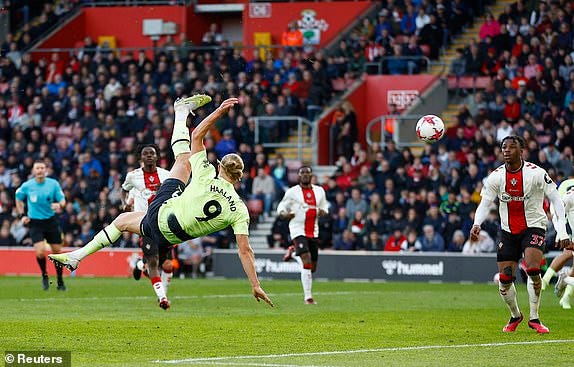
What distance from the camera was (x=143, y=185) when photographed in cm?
2081

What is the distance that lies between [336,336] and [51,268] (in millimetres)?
17982

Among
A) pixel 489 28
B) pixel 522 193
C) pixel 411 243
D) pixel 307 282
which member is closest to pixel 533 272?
pixel 522 193

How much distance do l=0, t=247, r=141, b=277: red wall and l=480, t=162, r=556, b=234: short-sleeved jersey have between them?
16.9 metres

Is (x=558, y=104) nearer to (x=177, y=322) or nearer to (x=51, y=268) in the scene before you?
(x=51, y=268)

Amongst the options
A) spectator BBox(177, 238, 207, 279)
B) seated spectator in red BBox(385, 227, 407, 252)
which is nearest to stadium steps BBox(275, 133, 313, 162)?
spectator BBox(177, 238, 207, 279)

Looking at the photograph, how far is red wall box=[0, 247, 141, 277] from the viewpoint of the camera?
104 feet

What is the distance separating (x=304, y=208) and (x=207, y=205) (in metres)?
8.90

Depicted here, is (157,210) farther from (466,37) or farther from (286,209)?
(466,37)

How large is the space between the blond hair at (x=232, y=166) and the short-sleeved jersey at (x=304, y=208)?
8938 mm

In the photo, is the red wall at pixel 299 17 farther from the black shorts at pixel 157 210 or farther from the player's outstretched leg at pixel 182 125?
the black shorts at pixel 157 210

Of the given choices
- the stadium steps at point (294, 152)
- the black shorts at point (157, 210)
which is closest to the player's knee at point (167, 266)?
the black shorts at point (157, 210)

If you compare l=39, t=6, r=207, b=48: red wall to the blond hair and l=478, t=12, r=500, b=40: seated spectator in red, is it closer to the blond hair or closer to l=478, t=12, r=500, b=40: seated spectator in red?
l=478, t=12, r=500, b=40: seated spectator in red

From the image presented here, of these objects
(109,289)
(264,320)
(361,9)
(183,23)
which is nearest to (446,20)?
(361,9)

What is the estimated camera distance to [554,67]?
32.0 m
